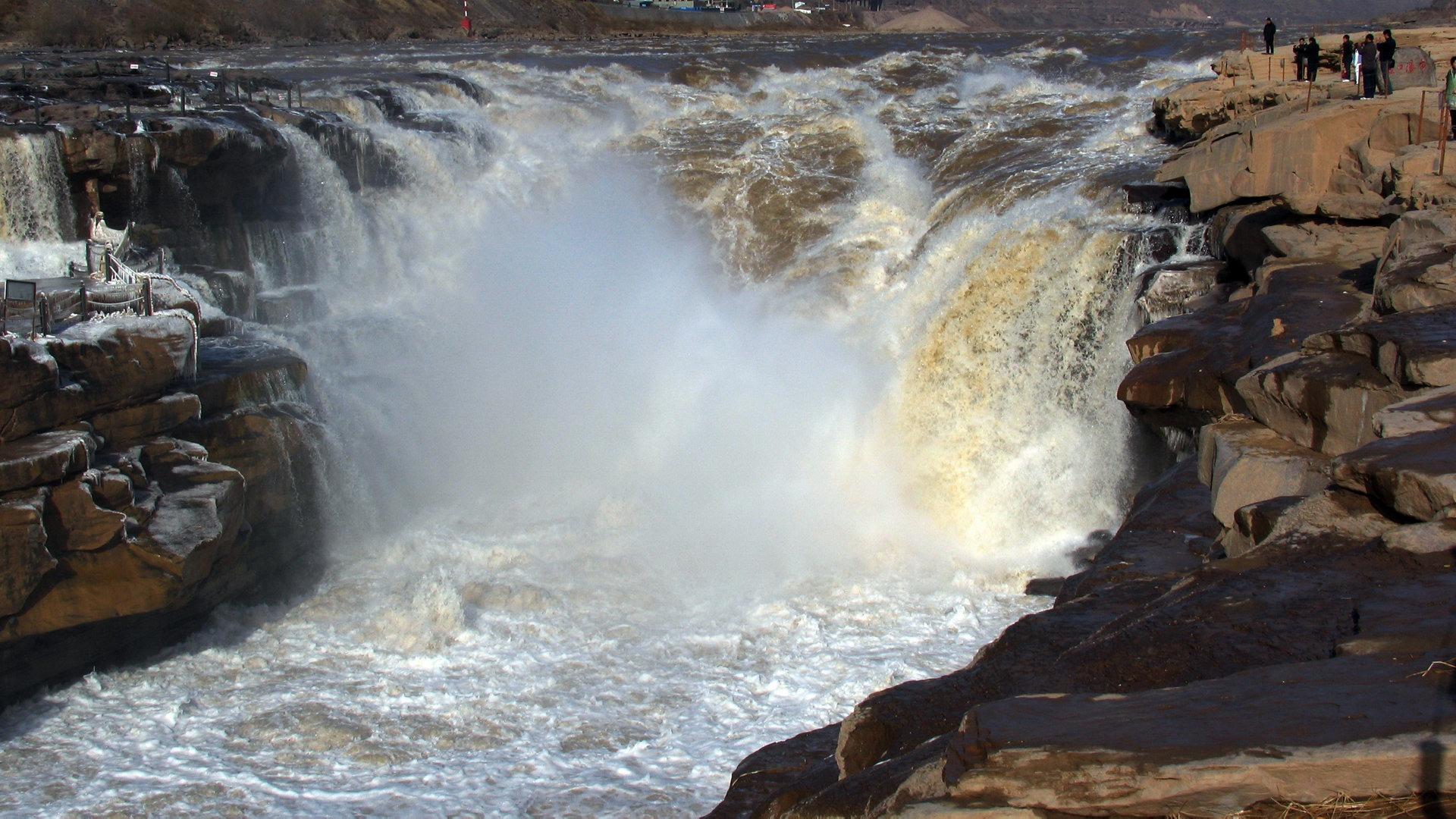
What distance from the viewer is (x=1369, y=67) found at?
1675cm

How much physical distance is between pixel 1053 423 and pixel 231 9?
39416 millimetres

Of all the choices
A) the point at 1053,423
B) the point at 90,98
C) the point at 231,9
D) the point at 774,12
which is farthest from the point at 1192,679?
the point at 774,12

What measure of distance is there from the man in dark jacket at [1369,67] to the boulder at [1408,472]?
428 inches

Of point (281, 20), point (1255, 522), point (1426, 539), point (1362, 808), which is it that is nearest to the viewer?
point (1362, 808)

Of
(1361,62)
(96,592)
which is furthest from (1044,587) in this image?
(1361,62)

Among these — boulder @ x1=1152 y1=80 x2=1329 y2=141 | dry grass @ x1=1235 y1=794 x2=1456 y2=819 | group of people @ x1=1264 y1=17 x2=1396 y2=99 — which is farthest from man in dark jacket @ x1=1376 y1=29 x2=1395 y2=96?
dry grass @ x1=1235 y1=794 x2=1456 y2=819

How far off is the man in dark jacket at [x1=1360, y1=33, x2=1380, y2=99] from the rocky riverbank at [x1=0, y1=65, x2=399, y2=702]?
561 inches

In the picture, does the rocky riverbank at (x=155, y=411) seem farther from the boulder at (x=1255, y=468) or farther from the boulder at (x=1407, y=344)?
the boulder at (x=1407, y=344)

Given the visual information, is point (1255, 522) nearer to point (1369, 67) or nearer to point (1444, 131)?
point (1444, 131)

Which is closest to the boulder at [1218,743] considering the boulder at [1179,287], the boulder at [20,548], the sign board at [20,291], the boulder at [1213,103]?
the boulder at [20,548]

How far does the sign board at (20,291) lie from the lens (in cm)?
1288

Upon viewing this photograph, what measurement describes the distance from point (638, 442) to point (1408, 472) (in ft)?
38.9

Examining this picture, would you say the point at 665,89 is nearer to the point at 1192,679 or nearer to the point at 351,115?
the point at 351,115

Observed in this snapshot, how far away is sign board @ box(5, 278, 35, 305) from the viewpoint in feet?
42.3
